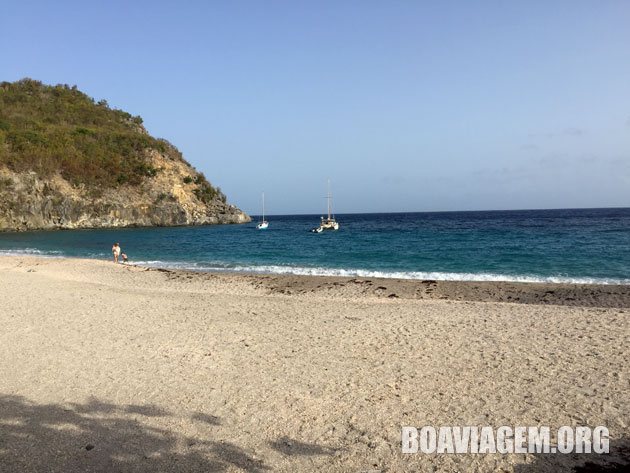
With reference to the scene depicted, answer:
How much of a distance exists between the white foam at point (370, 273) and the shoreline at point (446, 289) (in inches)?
45.2

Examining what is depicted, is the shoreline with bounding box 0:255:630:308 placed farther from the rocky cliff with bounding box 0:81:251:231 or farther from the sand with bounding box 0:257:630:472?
the rocky cliff with bounding box 0:81:251:231

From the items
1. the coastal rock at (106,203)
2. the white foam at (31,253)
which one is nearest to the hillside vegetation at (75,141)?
the coastal rock at (106,203)

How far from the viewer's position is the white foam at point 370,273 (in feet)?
69.1

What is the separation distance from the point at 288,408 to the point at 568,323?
899 cm

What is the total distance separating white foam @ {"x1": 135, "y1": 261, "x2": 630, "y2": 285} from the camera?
21.1 metres

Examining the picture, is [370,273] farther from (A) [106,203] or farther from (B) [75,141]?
(B) [75,141]

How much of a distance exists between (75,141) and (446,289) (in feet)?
297

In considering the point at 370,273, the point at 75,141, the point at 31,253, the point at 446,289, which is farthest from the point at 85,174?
the point at 446,289

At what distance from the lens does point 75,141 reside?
86.9m

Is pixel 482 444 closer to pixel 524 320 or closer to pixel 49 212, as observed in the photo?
pixel 524 320

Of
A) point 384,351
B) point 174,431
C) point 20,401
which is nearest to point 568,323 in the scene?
point 384,351

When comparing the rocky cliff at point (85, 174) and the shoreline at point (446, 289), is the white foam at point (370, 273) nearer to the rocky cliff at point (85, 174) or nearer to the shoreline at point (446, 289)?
→ the shoreline at point (446, 289)

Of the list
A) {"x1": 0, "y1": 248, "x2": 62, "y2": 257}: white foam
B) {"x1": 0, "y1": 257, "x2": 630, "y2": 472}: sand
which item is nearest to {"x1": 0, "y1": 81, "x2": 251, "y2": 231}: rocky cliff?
{"x1": 0, "y1": 248, "x2": 62, "y2": 257}: white foam

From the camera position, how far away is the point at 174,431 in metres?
5.87
